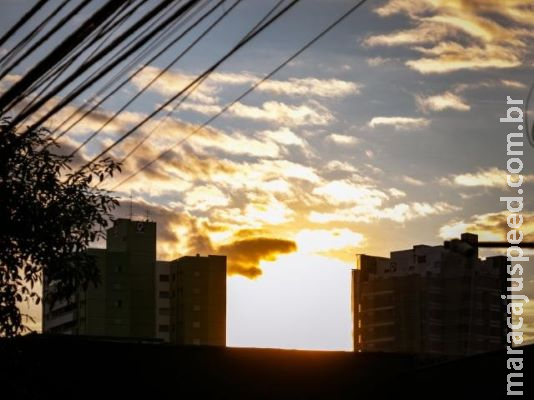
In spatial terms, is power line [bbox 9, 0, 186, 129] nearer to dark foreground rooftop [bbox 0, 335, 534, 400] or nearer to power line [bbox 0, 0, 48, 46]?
power line [bbox 0, 0, 48, 46]

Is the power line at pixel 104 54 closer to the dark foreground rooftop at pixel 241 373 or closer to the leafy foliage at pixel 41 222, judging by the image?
the leafy foliage at pixel 41 222

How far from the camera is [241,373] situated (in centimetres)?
3828

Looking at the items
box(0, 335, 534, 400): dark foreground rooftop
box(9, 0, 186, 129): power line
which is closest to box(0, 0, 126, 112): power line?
box(9, 0, 186, 129): power line

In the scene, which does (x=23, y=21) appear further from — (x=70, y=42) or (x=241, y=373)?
(x=241, y=373)

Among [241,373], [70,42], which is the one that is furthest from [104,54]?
[241,373]

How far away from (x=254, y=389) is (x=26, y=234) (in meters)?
18.9

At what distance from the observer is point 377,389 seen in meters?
40.2

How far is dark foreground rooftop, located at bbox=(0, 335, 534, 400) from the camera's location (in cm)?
3412

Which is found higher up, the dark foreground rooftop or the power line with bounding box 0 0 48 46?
the power line with bounding box 0 0 48 46

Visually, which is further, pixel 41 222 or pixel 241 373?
pixel 241 373

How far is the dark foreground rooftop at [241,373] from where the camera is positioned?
34.1 m

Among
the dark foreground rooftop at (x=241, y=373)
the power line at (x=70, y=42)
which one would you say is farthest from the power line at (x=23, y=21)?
the dark foreground rooftop at (x=241, y=373)

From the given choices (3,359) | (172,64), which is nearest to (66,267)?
(3,359)

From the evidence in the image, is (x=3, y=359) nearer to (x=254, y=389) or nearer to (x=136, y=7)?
(x=136, y=7)
